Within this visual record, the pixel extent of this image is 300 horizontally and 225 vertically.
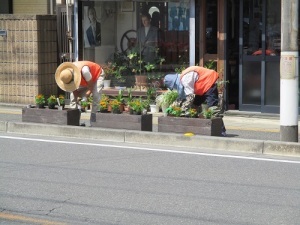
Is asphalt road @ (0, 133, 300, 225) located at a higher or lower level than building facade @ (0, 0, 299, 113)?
lower

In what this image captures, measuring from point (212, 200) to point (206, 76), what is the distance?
4546 mm

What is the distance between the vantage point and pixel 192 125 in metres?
12.5

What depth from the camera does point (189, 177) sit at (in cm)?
991

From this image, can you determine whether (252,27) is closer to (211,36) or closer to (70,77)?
(211,36)

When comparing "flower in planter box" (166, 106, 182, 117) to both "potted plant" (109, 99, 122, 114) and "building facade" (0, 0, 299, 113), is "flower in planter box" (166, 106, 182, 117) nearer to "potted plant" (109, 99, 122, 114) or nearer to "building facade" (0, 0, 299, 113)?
"potted plant" (109, 99, 122, 114)

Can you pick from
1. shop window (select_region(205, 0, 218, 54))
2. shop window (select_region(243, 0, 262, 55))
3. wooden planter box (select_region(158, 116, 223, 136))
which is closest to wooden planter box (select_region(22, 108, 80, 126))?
wooden planter box (select_region(158, 116, 223, 136))

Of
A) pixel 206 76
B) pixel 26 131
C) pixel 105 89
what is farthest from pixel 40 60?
pixel 206 76

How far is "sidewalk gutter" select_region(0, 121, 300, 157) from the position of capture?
37.9 ft

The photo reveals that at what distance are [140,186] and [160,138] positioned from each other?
3.20 metres

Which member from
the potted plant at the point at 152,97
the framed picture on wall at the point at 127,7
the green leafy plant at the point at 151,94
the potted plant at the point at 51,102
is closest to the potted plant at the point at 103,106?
the potted plant at the point at 51,102

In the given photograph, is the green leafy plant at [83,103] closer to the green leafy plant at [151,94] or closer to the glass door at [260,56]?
the green leafy plant at [151,94]

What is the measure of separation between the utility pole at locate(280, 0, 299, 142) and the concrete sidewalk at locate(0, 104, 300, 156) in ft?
1.28

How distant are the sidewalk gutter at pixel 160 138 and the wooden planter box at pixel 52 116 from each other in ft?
0.65

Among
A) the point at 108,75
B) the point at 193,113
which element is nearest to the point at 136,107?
the point at 193,113
